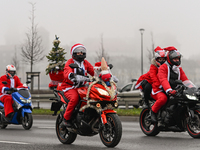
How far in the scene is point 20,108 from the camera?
11.9 metres

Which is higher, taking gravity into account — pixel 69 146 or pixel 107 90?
pixel 107 90

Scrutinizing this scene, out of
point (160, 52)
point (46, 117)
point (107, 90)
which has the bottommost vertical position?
point (46, 117)

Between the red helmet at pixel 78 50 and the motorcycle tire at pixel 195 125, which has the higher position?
the red helmet at pixel 78 50

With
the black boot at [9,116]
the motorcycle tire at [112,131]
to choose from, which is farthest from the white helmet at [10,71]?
the motorcycle tire at [112,131]

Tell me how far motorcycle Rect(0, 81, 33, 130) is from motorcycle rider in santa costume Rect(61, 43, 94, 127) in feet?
13.5

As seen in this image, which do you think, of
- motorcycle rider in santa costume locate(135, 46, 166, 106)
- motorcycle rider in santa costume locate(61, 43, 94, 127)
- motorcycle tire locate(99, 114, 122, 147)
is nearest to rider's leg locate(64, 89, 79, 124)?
motorcycle rider in santa costume locate(61, 43, 94, 127)

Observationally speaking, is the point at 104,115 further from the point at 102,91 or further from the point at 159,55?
the point at 159,55

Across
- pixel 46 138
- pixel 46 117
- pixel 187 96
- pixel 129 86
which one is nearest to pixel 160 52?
pixel 187 96

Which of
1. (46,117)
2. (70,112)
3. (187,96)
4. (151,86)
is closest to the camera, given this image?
(70,112)

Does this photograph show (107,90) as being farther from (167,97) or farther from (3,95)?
(3,95)

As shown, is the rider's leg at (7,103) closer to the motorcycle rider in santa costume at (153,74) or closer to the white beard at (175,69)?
the motorcycle rider in santa costume at (153,74)

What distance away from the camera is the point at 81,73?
25.2 feet

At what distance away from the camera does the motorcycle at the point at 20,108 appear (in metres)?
11.7

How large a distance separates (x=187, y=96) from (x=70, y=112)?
2433mm
